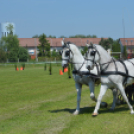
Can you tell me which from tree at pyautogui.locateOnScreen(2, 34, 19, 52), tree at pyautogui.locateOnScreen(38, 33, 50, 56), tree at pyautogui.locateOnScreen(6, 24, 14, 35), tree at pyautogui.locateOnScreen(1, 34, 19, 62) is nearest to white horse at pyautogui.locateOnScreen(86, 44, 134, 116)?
tree at pyautogui.locateOnScreen(1, 34, 19, 62)

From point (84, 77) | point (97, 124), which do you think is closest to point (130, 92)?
point (84, 77)

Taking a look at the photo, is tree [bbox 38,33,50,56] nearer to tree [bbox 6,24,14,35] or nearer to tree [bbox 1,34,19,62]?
tree [bbox 1,34,19,62]

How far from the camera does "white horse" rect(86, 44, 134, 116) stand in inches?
348

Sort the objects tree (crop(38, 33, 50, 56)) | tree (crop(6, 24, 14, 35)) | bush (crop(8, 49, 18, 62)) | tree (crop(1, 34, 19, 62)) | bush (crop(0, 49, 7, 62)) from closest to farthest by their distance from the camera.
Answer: bush (crop(8, 49, 18, 62)) < bush (crop(0, 49, 7, 62)) < tree (crop(1, 34, 19, 62)) < tree (crop(6, 24, 14, 35)) < tree (crop(38, 33, 50, 56))

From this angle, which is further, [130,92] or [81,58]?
[130,92]

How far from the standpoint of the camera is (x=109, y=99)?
13.0 metres

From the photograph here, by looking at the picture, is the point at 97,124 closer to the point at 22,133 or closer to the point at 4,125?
the point at 22,133

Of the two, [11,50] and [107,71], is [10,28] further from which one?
[107,71]

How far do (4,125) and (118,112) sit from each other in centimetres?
381

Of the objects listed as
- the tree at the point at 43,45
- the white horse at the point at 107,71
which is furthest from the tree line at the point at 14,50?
the white horse at the point at 107,71

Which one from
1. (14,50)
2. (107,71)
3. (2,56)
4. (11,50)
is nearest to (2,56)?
(2,56)

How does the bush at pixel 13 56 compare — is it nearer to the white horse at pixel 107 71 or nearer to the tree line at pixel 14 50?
the tree line at pixel 14 50

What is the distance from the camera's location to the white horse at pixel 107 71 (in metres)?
8.83

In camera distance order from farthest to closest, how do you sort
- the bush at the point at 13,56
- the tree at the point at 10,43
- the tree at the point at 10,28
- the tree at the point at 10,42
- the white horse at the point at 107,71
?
the tree at the point at 10,28 < the tree at the point at 10,42 < the tree at the point at 10,43 < the bush at the point at 13,56 < the white horse at the point at 107,71
